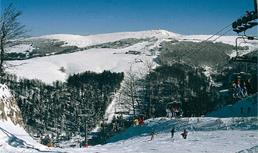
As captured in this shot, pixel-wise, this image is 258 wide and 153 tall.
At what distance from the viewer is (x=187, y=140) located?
37438 millimetres

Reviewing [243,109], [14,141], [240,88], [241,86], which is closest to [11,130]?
[14,141]

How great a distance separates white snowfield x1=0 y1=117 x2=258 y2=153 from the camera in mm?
32094

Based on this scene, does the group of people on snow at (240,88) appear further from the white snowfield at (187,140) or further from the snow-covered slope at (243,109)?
the snow-covered slope at (243,109)

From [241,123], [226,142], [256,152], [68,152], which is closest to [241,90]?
[226,142]

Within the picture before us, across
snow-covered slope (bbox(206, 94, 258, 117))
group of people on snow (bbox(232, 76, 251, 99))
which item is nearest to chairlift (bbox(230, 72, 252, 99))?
group of people on snow (bbox(232, 76, 251, 99))

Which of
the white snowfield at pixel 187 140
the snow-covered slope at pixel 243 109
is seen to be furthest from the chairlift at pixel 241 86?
the snow-covered slope at pixel 243 109

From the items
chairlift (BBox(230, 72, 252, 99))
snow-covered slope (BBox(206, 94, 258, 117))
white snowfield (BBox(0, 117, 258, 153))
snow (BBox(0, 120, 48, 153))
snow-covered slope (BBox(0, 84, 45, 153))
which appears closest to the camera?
snow (BBox(0, 120, 48, 153))

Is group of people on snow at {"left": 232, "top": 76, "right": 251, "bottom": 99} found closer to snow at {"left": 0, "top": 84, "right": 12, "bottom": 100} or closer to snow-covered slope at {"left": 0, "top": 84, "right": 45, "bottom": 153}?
snow-covered slope at {"left": 0, "top": 84, "right": 45, "bottom": 153}

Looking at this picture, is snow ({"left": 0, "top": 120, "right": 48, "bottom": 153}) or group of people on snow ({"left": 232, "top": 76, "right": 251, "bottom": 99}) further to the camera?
group of people on snow ({"left": 232, "top": 76, "right": 251, "bottom": 99})

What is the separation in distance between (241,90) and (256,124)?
558 cm

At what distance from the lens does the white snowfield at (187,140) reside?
105 ft

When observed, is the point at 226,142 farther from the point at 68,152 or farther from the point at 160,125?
the point at 160,125

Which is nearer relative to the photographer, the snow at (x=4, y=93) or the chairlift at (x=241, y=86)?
the chairlift at (x=241, y=86)

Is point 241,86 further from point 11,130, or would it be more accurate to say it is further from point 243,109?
point 243,109
